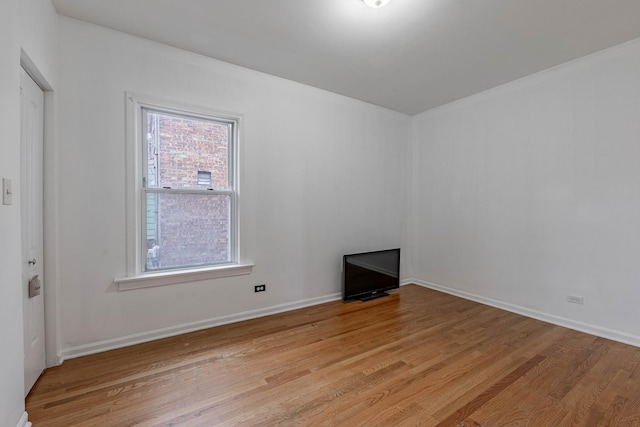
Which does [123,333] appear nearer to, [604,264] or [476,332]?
[476,332]

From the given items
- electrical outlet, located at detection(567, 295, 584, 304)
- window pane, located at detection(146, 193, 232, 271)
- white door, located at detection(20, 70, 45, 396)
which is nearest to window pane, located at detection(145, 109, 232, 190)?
window pane, located at detection(146, 193, 232, 271)

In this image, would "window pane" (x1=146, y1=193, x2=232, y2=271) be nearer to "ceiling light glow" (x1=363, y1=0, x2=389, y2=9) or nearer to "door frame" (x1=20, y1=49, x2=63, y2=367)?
"door frame" (x1=20, y1=49, x2=63, y2=367)

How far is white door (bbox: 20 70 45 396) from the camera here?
6.17 ft

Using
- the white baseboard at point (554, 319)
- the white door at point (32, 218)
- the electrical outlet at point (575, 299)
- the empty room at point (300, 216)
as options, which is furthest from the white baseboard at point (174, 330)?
the electrical outlet at point (575, 299)

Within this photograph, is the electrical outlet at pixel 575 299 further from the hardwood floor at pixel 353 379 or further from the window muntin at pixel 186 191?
the window muntin at pixel 186 191

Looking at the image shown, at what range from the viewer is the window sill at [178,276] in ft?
8.48

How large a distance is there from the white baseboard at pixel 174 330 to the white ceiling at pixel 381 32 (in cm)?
276

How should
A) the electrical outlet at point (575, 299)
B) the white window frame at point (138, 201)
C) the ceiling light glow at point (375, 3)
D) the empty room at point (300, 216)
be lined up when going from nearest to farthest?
the empty room at point (300, 216), the ceiling light glow at point (375, 3), the white window frame at point (138, 201), the electrical outlet at point (575, 299)

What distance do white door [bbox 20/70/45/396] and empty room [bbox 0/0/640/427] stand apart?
22 mm

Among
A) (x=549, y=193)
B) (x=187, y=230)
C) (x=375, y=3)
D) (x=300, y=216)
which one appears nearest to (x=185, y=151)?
(x=187, y=230)

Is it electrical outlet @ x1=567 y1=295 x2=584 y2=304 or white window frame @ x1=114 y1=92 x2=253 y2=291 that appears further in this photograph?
electrical outlet @ x1=567 y1=295 x2=584 y2=304

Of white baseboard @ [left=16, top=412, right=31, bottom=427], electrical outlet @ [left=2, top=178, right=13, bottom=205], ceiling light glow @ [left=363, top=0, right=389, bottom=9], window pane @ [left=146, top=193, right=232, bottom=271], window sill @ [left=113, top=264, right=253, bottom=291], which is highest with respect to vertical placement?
ceiling light glow @ [left=363, top=0, right=389, bottom=9]

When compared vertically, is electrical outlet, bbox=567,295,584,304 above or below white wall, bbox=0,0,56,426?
below

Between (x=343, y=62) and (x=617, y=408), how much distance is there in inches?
140
